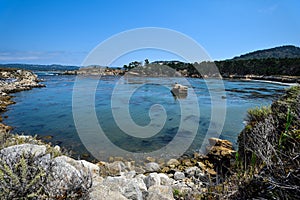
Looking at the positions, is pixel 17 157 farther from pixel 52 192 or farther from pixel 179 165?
pixel 179 165

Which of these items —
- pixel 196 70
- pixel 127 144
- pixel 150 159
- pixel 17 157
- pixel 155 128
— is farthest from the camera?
pixel 196 70

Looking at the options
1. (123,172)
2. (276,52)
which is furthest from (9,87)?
(276,52)

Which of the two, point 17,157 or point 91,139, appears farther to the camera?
point 91,139

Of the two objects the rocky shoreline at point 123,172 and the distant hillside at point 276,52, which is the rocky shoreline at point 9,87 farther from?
the distant hillside at point 276,52

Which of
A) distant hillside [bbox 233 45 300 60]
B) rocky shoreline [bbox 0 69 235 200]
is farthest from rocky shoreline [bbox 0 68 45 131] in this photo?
distant hillside [bbox 233 45 300 60]

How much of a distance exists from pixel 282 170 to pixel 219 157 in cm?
474

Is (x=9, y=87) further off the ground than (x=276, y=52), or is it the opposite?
(x=276, y=52)

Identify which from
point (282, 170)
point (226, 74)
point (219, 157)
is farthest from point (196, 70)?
point (282, 170)

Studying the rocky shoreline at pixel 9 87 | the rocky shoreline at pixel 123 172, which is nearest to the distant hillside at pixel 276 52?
the rocky shoreline at pixel 9 87

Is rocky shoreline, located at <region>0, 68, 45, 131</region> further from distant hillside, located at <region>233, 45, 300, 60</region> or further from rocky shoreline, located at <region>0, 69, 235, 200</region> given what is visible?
distant hillside, located at <region>233, 45, 300, 60</region>

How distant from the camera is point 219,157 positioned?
646 centimetres

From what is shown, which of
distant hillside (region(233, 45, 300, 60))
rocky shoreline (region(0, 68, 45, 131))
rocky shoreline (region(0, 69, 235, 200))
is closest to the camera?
rocky shoreline (region(0, 69, 235, 200))

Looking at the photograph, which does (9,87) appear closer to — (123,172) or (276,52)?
(123,172)

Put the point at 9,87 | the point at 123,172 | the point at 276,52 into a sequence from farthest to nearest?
the point at 276,52
the point at 9,87
the point at 123,172
